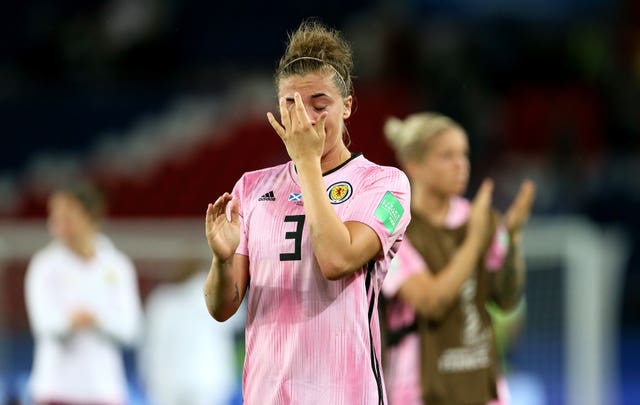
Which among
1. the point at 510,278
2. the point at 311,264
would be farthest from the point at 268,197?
the point at 510,278

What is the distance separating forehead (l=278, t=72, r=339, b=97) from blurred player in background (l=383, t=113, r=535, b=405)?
1.66 m

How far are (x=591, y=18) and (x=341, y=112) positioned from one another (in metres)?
15.7

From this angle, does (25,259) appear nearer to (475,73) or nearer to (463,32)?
(475,73)

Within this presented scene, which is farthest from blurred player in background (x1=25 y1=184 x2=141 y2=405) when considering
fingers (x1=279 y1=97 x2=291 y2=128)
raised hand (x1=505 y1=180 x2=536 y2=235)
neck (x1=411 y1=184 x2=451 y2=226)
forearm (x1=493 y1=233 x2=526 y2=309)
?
fingers (x1=279 y1=97 x2=291 y2=128)

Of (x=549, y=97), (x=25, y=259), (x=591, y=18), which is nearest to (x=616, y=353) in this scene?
(x=549, y=97)

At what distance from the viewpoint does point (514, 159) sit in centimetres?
1452

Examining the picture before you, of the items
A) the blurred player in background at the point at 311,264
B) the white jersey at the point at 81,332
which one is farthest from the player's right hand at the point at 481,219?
the white jersey at the point at 81,332

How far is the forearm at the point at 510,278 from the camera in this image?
5.24 m

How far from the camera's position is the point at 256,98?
15023 millimetres

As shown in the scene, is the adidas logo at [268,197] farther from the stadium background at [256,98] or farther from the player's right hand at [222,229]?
the stadium background at [256,98]

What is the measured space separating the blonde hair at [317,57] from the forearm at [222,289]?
540mm

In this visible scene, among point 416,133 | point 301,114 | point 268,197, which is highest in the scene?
point 416,133

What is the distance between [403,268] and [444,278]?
17 cm

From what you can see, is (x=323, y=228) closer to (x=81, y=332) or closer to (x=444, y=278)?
(x=444, y=278)
